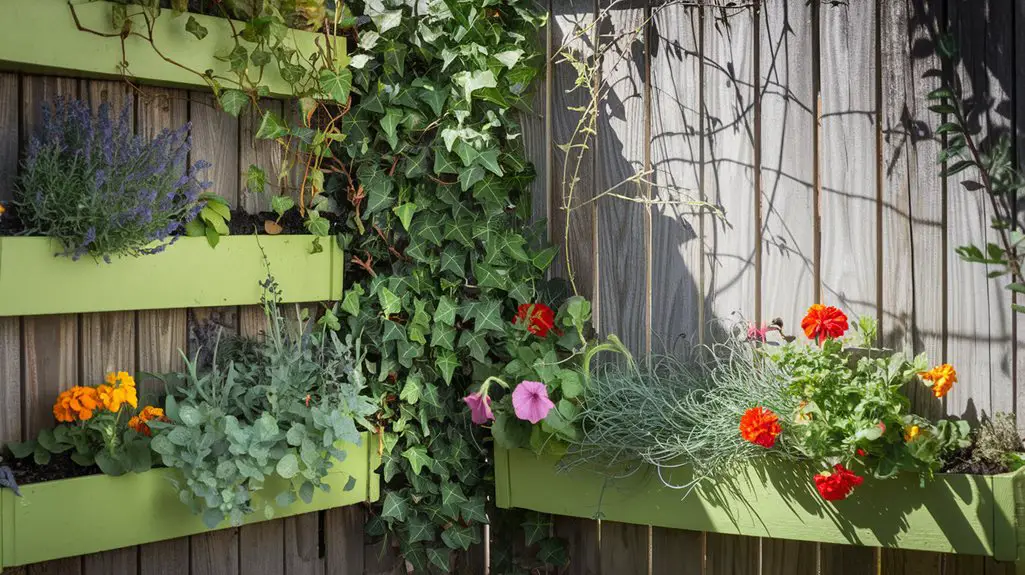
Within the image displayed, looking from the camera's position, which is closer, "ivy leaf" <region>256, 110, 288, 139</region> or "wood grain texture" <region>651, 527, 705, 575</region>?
"ivy leaf" <region>256, 110, 288, 139</region>

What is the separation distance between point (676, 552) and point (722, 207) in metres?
1.00

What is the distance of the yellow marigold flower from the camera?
2148 mm

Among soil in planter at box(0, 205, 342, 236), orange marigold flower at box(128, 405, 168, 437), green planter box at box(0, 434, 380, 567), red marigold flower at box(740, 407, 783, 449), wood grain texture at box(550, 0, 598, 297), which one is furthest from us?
wood grain texture at box(550, 0, 598, 297)

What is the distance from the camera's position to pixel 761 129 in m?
2.47

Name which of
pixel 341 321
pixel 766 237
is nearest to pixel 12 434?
pixel 341 321

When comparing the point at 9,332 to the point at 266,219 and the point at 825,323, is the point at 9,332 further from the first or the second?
the point at 825,323

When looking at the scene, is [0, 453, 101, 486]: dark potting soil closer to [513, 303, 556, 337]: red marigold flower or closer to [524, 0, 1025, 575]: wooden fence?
[513, 303, 556, 337]: red marigold flower

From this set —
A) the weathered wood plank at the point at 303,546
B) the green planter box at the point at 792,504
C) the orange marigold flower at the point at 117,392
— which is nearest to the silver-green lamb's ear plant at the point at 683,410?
the green planter box at the point at 792,504

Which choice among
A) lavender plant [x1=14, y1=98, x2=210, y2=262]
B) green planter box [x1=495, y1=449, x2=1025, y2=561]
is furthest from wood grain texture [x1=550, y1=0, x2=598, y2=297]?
lavender plant [x1=14, y1=98, x2=210, y2=262]

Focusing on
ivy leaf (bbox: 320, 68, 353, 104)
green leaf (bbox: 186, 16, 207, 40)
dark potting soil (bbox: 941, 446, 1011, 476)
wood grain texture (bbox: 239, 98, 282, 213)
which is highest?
green leaf (bbox: 186, 16, 207, 40)

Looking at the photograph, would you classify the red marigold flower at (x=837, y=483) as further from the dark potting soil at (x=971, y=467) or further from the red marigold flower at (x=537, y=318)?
the red marigold flower at (x=537, y=318)

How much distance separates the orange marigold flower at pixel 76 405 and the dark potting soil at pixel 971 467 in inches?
80.3

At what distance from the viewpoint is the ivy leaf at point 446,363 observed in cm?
254

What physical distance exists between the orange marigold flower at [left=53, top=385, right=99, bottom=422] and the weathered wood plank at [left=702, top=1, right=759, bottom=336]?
1630mm
